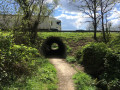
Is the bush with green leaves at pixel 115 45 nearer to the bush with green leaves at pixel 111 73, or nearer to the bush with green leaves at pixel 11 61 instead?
the bush with green leaves at pixel 111 73

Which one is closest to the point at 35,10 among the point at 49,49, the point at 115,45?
the point at 49,49

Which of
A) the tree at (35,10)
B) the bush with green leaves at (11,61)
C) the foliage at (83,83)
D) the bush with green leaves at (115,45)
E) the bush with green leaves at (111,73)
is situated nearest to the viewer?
the bush with green leaves at (11,61)

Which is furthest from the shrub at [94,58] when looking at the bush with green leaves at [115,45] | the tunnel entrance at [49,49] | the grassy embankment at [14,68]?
the tunnel entrance at [49,49]

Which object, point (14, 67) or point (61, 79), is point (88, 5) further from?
point (14, 67)

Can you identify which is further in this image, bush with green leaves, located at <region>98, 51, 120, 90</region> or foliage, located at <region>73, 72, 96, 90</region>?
bush with green leaves, located at <region>98, 51, 120, 90</region>

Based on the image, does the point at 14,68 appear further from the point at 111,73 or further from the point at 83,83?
the point at 111,73

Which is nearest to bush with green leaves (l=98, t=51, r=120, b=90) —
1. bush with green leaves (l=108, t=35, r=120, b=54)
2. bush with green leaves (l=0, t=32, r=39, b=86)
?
bush with green leaves (l=108, t=35, r=120, b=54)

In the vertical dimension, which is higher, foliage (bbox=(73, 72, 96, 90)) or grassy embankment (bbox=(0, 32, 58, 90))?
grassy embankment (bbox=(0, 32, 58, 90))

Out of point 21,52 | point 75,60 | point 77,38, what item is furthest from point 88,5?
point 21,52

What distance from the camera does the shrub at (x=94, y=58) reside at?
9367mm

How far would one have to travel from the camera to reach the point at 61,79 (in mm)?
8008

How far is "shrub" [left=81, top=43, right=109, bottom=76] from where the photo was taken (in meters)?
9.37

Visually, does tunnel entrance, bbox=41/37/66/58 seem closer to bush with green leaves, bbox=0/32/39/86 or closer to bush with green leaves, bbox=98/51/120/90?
bush with green leaves, bbox=98/51/120/90

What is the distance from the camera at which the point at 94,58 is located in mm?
9922
